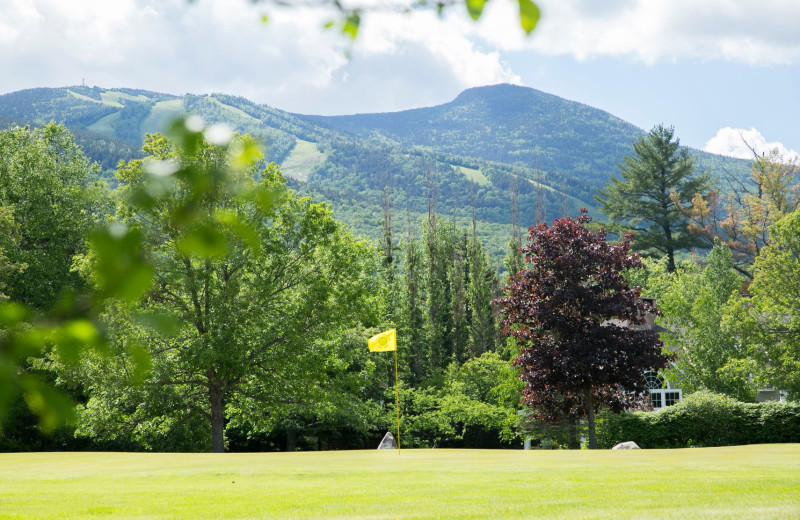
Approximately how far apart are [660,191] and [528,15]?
5738cm

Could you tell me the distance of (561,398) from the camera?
79.8 feet

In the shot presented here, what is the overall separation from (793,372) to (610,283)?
846 centimetres

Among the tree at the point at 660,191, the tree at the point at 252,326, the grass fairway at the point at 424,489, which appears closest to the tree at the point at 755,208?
the tree at the point at 660,191

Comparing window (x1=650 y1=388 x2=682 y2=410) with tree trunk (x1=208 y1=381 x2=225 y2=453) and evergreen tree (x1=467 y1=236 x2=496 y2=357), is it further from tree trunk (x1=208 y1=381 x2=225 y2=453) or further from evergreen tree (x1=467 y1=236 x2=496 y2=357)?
tree trunk (x1=208 y1=381 x2=225 y2=453)

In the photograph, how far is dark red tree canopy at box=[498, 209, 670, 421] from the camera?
22031mm

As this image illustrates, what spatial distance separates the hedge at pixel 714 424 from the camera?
2289cm

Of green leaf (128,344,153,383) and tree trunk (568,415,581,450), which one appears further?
tree trunk (568,415,581,450)

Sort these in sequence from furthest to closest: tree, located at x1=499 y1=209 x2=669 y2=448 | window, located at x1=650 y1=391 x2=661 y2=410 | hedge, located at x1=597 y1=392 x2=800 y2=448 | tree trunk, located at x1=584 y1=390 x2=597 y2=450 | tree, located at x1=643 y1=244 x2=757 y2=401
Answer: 1. window, located at x1=650 y1=391 x2=661 y2=410
2. tree, located at x1=643 y1=244 x2=757 y2=401
3. tree trunk, located at x1=584 y1=390 x2=597 y2=450
4. hedge, located at x1=597 y1=392 x2=800 y2=448
5. tree, located at x1=499 y1=209 x2=669 y2=448

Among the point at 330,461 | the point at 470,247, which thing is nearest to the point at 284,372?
the point at 330,461

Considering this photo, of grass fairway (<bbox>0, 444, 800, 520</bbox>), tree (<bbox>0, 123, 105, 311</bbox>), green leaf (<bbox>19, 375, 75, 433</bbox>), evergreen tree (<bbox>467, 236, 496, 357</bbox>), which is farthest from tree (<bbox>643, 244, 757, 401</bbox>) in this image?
green leaf (<bbox>19, 375, 75, 433</bbox>)

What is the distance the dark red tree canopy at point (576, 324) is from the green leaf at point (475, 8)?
21.0 metres

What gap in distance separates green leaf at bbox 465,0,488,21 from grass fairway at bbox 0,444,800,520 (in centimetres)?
570

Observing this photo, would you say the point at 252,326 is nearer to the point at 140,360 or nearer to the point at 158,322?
the point at 140,360

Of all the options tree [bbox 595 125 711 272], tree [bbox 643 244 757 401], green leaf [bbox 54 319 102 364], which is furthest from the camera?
tree [bbox 595 125 711 272]
